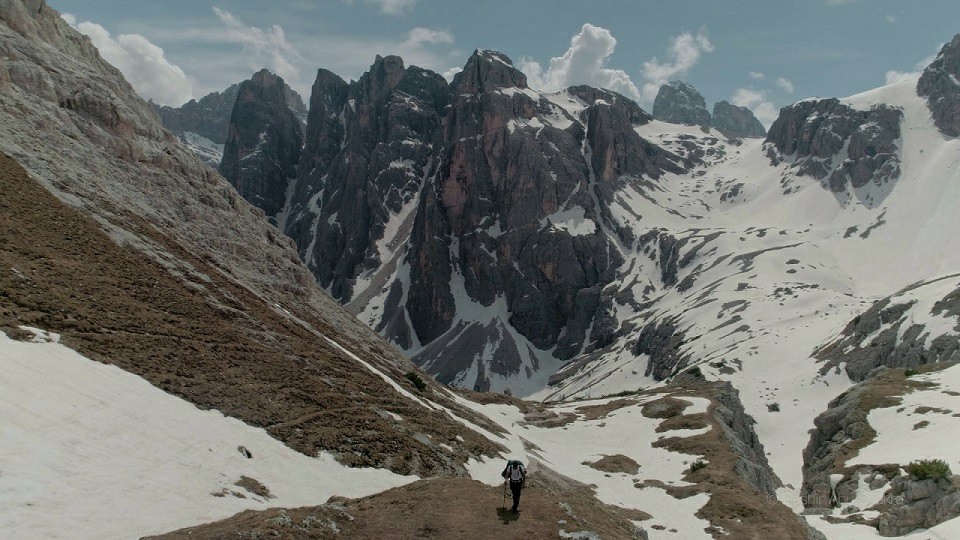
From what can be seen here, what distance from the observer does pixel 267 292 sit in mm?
53281

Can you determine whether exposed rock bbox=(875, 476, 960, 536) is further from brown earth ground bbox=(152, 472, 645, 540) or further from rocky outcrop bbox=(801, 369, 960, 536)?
brown earth ground bbox=(152, 472, 645, 540)

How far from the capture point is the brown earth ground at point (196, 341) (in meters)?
25.0

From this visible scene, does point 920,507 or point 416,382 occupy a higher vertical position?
point 920,507

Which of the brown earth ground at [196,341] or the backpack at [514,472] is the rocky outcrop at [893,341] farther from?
the backpack at [514,472]

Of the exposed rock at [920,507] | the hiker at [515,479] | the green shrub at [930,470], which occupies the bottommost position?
the hiker at [515,479]

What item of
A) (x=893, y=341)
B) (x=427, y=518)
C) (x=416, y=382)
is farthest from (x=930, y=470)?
(x=893, y=341)

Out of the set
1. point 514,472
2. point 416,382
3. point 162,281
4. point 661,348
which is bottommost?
point 514,472

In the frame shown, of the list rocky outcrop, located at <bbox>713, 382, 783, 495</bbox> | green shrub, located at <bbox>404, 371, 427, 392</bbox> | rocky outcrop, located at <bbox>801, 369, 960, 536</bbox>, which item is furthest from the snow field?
rocky outcrop, located at <bbox>713, 382, 783, 495</bbox>

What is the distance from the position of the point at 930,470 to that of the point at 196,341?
1559 inches

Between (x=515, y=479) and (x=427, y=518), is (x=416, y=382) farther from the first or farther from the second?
(x=427, y=518)

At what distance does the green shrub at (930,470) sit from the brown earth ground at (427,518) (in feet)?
62.5

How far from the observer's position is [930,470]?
101ft

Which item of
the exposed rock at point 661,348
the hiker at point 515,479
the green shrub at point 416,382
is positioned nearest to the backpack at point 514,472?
the hiker at point 515,479

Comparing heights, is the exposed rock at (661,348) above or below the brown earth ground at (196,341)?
above
